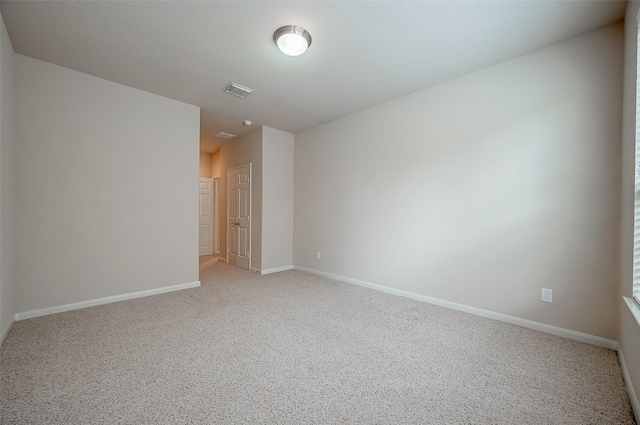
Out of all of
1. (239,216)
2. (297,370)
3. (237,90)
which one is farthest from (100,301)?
(237,90)

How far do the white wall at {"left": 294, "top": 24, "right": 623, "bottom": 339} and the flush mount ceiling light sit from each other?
1837 mm

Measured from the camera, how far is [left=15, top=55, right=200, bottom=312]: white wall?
2912mm

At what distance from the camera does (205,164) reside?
735 centimetres

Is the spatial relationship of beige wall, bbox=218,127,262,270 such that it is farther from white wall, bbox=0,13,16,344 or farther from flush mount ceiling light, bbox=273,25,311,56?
white wall, bbox=0,13,16,344

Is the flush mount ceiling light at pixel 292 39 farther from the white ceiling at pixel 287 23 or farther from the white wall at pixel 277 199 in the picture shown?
the white wall at pixel 277 199

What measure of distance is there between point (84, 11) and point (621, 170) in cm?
460

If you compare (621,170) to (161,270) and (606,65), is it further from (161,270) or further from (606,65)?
(161,270)

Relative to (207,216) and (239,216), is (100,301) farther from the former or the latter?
(207,216)

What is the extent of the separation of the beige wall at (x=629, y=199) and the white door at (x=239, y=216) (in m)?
4.92

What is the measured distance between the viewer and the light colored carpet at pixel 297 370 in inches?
61.1

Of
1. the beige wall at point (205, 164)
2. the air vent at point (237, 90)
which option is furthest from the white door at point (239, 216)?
the air vent at point (237, 90)

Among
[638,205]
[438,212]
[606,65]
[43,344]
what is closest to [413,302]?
[438,212]

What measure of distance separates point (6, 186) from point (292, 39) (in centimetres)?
295

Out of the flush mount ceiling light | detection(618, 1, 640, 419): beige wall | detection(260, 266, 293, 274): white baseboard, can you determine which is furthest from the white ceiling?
detection(260, 266, 293, 274): white baseboard
